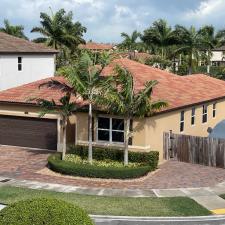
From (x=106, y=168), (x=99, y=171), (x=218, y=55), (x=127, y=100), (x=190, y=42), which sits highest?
(x=218, y=55)

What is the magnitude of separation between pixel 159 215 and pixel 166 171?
288 inches

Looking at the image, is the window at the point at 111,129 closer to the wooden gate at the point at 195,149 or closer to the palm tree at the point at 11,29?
the wooden gate at the point at 195,149

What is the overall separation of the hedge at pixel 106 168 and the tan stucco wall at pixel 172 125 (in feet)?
4.29

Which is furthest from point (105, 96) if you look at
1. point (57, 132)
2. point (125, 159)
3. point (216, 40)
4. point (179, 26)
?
point (216, 40)

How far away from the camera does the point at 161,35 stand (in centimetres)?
6594

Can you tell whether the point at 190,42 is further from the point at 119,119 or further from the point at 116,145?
the point at 116,145

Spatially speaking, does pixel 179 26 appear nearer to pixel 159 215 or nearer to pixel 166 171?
pixel 166 171

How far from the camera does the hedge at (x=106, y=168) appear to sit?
23438 mm

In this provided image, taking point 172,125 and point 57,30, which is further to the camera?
point 57,30

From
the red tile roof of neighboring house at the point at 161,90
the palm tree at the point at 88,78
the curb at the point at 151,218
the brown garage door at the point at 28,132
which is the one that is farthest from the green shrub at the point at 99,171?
the brown garage door at the point at 28,132

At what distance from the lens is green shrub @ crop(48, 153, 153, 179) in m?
23.4

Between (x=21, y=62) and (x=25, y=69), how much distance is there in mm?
713

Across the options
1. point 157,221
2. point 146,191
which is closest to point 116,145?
point 146,191

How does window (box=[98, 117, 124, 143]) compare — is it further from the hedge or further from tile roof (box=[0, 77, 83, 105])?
tile roof (box=[0, 77, 83, 105])
